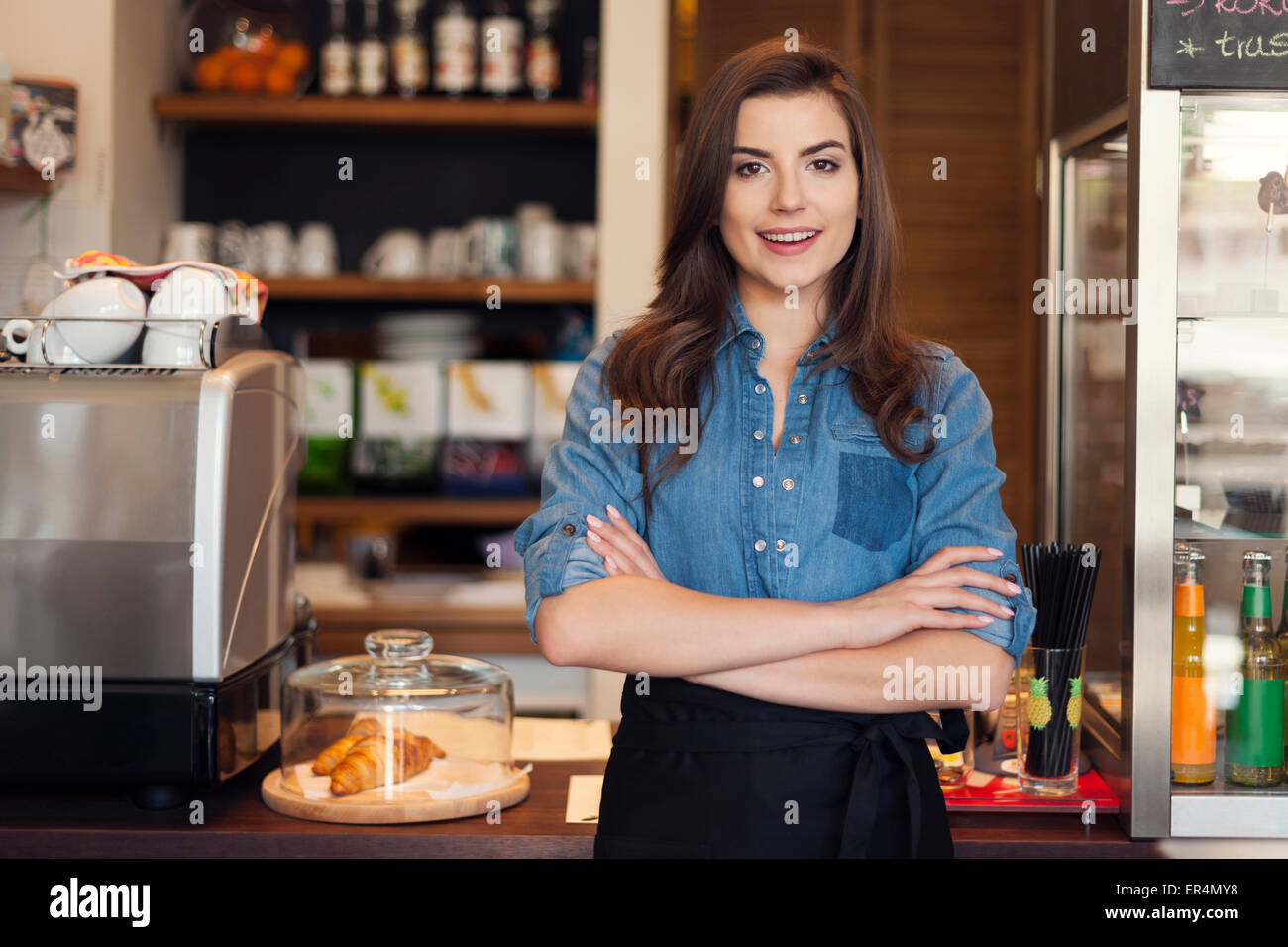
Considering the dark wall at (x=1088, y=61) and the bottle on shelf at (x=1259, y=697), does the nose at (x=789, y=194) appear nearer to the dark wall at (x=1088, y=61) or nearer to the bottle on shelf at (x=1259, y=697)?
the dark wall at (x=1088, y=61)

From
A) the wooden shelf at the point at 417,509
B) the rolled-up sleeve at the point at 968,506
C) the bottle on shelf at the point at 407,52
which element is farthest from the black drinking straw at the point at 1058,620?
the bottle on shelf at the point at 407,52

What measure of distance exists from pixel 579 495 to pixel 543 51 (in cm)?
204

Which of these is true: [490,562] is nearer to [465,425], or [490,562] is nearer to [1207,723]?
[465,425]

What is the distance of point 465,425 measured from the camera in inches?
120

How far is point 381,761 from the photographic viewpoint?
4.69ft

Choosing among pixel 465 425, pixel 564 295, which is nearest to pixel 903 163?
pixel 564 295

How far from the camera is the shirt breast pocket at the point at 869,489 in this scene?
4.25 feet

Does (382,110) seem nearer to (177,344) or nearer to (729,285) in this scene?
(177,344)

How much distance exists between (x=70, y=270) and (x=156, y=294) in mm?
155

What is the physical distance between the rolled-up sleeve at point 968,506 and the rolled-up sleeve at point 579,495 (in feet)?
0.98

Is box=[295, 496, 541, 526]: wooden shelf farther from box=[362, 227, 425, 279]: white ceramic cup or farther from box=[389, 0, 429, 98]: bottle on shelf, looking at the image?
box=[389, 0, 429, 98]: bottle on shelf

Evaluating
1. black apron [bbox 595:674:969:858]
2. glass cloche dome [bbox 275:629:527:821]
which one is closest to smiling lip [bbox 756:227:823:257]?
black apron [bbox 595:674:969:858]

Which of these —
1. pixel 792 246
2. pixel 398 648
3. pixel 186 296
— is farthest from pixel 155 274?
pixel 792 246
